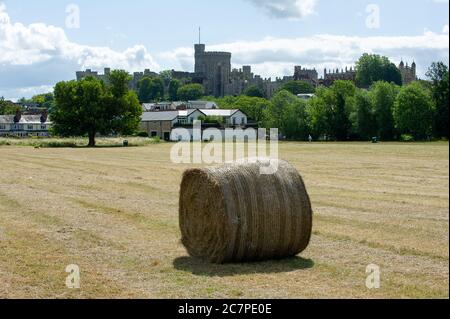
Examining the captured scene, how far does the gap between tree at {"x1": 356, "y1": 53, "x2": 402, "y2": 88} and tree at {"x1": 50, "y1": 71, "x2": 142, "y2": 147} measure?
100.0 meters

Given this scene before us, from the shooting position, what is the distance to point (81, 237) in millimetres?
14305

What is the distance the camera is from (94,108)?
84375 mm

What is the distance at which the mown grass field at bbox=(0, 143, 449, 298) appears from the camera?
10.0m

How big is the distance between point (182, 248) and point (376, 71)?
170m

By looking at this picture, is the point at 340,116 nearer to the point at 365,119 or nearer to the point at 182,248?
the point at 365,119

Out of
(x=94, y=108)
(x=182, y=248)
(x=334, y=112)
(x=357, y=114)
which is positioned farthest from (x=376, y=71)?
(x=182, y=248)

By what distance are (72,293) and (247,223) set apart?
3.32 metres

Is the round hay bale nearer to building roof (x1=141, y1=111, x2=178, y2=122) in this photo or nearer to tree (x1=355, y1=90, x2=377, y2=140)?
tree (x1=355, y1=90, x2=377, y2=140)

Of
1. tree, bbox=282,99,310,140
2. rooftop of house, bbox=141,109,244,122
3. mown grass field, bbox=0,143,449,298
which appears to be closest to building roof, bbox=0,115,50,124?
rooftop of house, bbox=141,109,244,122

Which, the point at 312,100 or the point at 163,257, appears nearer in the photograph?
the point at 163,257

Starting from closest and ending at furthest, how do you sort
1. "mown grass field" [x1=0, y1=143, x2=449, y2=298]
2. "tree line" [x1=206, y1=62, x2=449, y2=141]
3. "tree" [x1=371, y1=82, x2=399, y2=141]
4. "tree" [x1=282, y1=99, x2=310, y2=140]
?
1. "mown grass field" [x1=0, y1=143, x2=449, y2=298]
2. "tree line" [x1=206, y1=62, x2=449, y2=141]
3. "tree" [x1=371, y1=82, x2=399, y2=141]
4. "tree" [x1=282, y1=99, x2=310, y2=140]

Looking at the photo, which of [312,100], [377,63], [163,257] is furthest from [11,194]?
[377,63]
